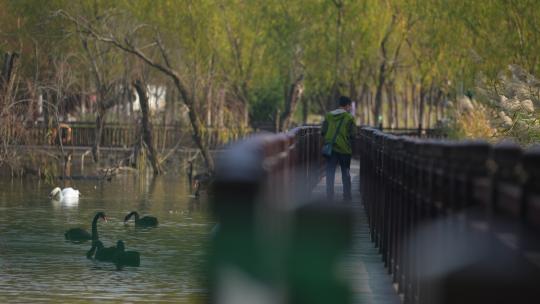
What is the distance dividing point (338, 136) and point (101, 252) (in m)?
9.20

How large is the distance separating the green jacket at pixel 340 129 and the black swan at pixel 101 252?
25.6ft

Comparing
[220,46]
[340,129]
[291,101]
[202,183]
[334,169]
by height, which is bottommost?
[202,183]

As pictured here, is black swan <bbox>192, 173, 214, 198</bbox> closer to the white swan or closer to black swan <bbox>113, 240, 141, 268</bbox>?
the white swan

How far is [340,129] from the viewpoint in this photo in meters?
23.3

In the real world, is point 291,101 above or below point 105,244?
above

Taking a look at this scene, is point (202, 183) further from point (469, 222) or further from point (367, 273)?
point (469, 222)

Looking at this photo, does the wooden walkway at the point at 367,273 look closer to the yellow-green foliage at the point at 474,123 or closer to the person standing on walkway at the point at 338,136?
the person standing on walkway at the point at 338,136

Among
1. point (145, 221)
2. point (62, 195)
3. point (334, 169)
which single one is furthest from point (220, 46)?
point (334, 169)

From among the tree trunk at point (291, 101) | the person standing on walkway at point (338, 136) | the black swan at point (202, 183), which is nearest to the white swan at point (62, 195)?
the black swan at point (202, 183)

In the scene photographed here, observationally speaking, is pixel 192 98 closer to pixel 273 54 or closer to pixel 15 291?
pixel 273 54

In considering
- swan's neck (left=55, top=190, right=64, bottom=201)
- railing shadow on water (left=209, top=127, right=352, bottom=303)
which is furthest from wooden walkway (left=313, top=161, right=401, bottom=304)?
swan's neck (left=55, top=190, right=64, bottom=201)

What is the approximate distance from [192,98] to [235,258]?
53001mm

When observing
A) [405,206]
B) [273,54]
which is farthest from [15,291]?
[273,54]

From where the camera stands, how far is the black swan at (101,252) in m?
30.4
